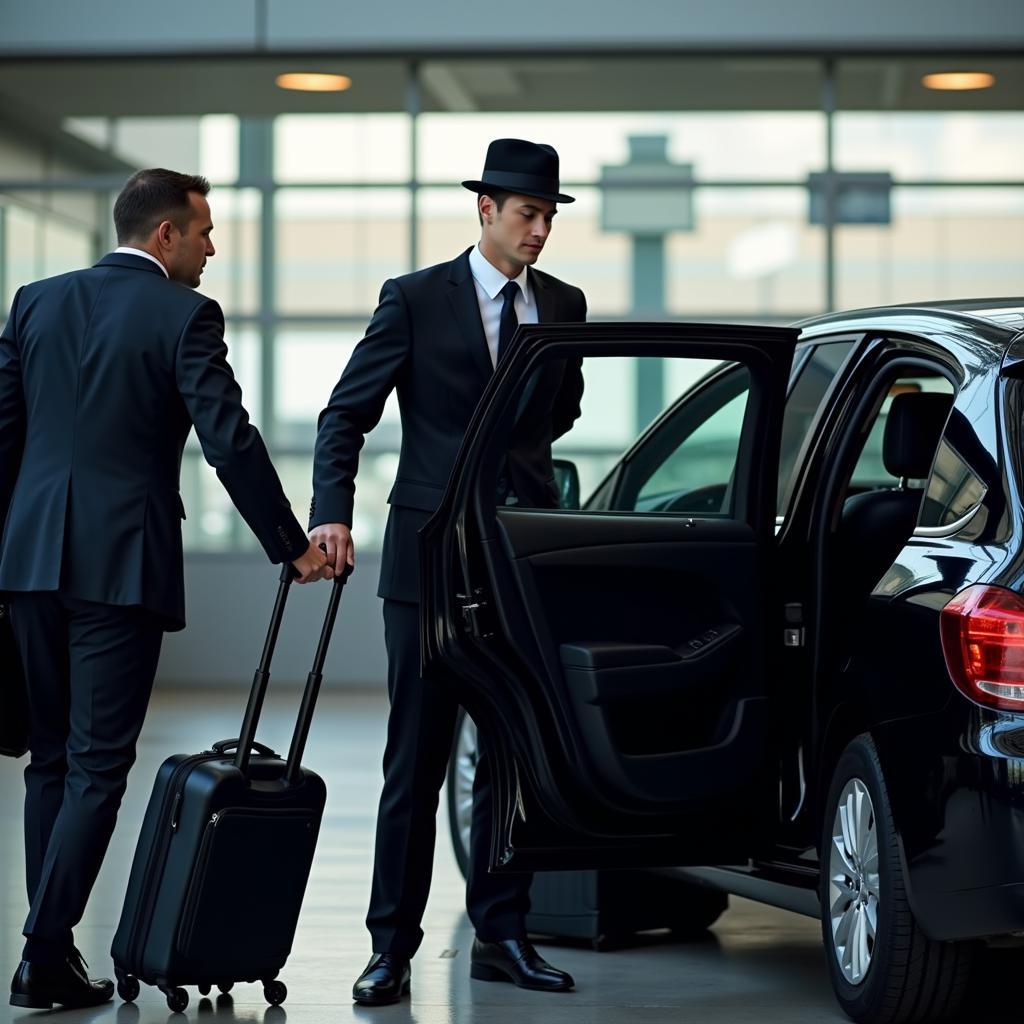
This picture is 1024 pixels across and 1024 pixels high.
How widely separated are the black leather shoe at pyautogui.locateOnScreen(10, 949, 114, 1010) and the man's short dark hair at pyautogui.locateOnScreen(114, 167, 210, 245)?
167cm

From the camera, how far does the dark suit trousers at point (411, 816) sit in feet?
15.1

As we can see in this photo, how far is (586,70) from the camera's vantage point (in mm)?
13922

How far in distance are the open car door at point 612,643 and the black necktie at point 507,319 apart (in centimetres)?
33

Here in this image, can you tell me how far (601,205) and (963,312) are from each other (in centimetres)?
981

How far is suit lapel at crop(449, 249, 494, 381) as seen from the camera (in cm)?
465

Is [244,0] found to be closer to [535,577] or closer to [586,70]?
[586,70]

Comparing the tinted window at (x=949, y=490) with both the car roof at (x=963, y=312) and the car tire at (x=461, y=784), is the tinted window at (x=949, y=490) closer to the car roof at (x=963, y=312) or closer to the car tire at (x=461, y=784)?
the car roof at (x=963, y=312)

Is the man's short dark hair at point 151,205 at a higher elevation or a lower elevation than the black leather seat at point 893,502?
higher

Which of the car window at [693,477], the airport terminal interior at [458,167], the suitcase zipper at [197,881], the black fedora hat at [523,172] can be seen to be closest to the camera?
the suitcase zipper at [197,881]

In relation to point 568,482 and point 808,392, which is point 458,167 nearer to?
point 568,482

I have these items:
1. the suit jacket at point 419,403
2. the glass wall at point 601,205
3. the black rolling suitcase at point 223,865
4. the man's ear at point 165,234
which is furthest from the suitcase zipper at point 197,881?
the glass wall at point 601,205

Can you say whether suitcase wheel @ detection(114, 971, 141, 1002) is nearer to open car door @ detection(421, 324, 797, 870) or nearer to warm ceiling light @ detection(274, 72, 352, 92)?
open car door @ detection(421, 324, 797, 870)

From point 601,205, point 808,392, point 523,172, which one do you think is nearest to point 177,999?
point 523,172

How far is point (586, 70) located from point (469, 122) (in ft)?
2.97
